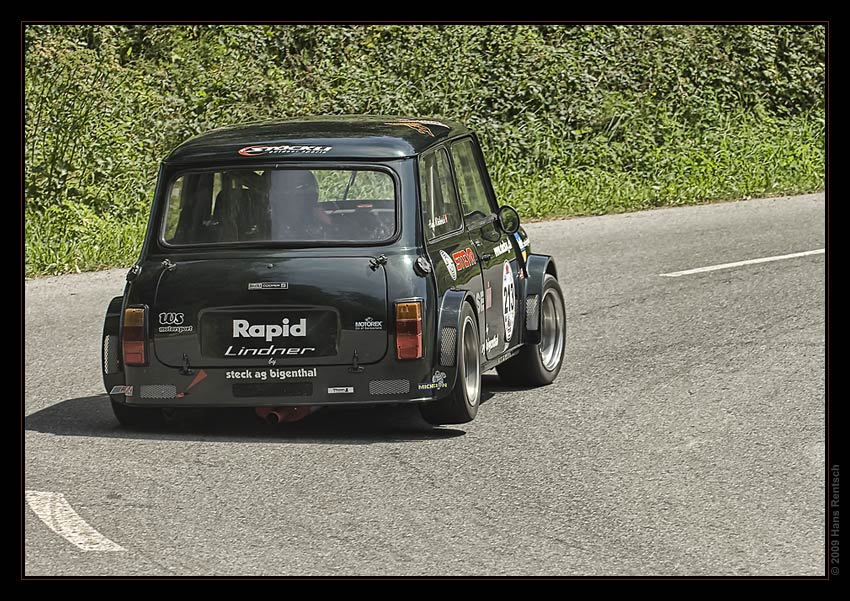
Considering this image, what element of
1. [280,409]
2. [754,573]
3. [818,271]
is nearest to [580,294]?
[818,271]

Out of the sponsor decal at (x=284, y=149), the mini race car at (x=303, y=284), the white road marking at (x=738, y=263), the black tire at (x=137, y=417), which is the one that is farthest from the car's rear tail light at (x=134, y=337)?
the white road marking at (x=738, y=263)

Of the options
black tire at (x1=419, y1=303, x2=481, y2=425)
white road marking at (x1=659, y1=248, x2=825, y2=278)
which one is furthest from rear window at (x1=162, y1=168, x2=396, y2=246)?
white road marking at (x1=659, y1=248, x2=825, y2=278)

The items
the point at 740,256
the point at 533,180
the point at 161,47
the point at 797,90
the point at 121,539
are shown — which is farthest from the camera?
the point at 797,90

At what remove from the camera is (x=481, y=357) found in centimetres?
852

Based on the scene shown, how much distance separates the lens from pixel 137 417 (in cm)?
830

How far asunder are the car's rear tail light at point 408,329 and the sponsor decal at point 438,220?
64 centimetres

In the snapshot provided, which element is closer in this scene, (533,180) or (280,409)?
(280,409)

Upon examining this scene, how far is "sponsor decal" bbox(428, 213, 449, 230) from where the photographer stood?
8.28 m

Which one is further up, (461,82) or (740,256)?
(461,82)

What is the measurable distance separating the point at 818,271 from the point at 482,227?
224 inches

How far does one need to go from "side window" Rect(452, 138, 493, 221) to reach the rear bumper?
143 centimetres

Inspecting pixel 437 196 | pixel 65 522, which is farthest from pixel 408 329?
pixel 65 522

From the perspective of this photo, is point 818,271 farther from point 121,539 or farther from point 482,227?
point 121,539

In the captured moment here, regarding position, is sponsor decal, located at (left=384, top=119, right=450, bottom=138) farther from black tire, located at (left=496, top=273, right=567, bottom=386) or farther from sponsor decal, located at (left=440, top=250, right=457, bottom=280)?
black tire, located at (left=496, top=273, right=567, bottom=386)
